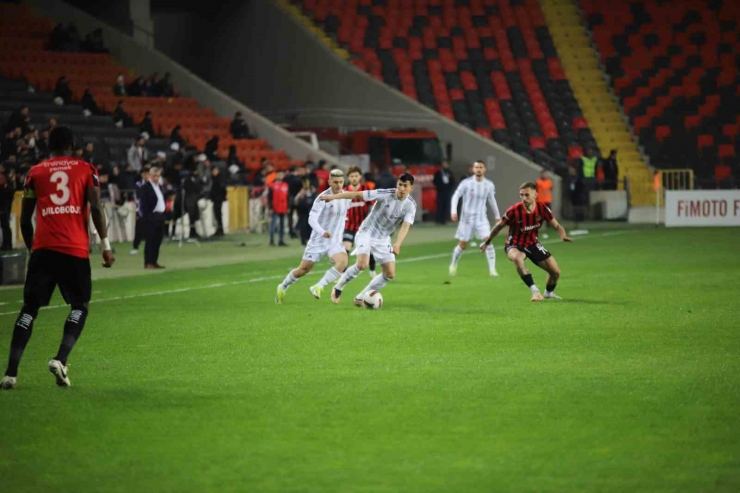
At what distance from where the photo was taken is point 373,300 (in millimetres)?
15758

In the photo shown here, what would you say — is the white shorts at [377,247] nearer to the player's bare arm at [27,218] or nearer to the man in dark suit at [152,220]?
the player's bare arm at [27,218]

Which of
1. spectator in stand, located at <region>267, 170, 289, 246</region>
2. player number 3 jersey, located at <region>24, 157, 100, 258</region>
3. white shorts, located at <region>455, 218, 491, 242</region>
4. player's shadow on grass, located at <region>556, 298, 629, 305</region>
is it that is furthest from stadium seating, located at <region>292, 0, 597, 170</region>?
player number 3 jersey, located at <region>24, 157, 100, 258</region>

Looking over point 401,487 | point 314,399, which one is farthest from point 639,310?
point 401,487

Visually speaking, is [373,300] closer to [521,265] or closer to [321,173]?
[521,265]

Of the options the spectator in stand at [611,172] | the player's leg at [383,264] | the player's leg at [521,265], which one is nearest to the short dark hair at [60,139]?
the player's leg at [383,264]

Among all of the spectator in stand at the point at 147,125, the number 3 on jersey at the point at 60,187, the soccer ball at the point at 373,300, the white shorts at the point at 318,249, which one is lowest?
the soccer ball at the point at 373,300

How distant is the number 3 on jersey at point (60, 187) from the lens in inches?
368

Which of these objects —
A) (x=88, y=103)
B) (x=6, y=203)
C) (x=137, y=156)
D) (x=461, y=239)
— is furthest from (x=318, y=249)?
(x=88, y=103)

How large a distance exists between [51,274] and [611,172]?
3346cm

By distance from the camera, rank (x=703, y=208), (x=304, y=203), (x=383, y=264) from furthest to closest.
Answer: (x=703, y=208) → (x=304, y=203) → (x=383, y=264)

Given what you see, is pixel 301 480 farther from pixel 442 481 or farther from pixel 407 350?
pixel 407 350

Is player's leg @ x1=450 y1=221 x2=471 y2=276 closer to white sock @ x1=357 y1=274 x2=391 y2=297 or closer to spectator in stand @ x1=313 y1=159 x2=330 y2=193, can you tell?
white sock @ x1=357 y1=274 x2=391 y2=297

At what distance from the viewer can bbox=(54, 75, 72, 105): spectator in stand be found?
36.1m

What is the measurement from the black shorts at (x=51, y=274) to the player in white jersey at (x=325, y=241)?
669 centimetres
